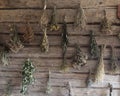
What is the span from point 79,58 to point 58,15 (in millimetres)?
494

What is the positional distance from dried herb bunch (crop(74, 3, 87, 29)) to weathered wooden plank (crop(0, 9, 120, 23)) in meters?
0.07

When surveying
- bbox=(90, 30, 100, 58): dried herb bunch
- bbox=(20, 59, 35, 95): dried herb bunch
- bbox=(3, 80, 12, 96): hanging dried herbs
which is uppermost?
→ bbox=(90, 30, 100, 58): dried herb bunch

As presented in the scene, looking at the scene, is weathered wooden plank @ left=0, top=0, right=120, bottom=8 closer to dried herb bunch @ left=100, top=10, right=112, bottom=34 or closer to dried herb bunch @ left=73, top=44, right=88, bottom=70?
dried herb bunch @ left=100, top=10, right=112, bottom=34

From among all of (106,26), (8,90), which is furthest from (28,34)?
(106,26)

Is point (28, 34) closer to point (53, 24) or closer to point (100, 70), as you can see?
point (53, 24)

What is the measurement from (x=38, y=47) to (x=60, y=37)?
254 millimetres

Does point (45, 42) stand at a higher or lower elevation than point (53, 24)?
lower

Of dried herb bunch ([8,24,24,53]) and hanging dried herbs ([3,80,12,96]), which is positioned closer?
dried herb bunch ([8,24,24,53])

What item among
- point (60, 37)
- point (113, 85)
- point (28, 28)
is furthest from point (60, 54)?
point (113, 85)

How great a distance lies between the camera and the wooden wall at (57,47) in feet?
9.73

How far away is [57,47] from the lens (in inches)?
120

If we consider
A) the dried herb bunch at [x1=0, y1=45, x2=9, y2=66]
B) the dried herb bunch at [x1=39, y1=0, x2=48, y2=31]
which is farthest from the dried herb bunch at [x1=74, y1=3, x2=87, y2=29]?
the dried herb bunch at [x1=0, y1=45, x2=9, y2=66]

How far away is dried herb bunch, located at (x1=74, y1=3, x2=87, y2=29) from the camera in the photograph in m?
2.91

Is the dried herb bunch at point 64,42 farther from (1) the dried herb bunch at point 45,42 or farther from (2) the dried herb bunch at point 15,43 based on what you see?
(2) the dried herb bunch at point 15,43
